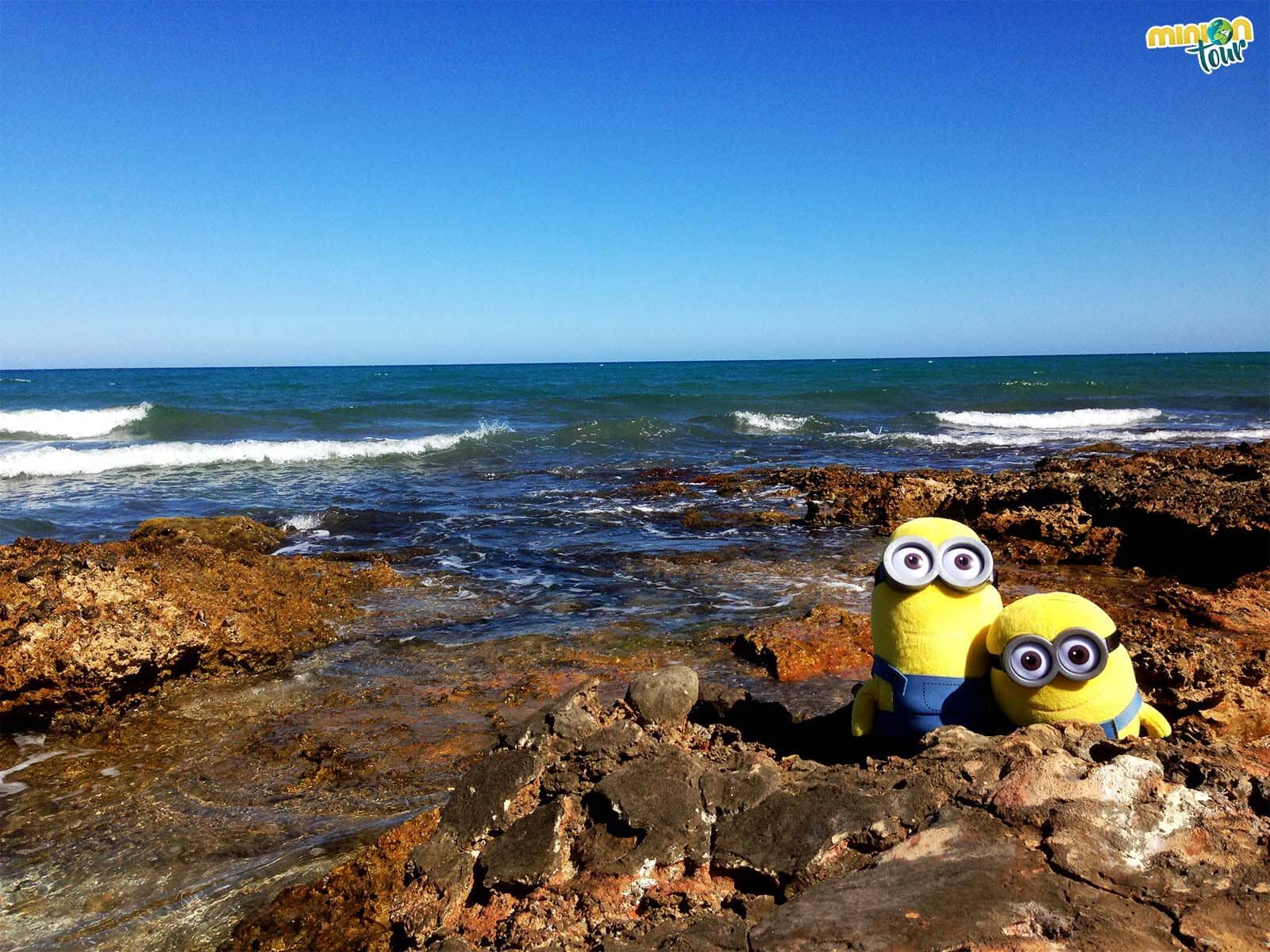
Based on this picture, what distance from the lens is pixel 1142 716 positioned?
10.3ft

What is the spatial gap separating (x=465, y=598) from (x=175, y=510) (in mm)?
7739

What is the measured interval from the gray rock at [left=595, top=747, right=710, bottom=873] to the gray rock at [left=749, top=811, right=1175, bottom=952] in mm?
387

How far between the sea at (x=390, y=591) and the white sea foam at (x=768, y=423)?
0.42 ft

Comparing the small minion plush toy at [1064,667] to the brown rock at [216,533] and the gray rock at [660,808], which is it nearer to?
the gray rock at [660,808]

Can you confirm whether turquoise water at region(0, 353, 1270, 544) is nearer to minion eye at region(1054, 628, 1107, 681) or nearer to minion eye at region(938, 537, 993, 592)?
minion eye at region(938, 537, 993, 592)

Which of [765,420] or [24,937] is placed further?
[765,420]

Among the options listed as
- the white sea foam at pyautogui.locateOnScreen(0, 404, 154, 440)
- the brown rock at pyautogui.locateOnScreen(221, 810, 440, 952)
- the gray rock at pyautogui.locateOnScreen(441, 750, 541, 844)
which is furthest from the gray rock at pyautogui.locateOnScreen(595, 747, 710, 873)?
the white sea foam at pyautogui.locateOnScreen(0, 404, 154, 440)

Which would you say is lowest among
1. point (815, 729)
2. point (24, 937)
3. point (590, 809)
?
point (24, 937)

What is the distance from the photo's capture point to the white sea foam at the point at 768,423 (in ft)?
87.5

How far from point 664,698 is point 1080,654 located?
5.08ft

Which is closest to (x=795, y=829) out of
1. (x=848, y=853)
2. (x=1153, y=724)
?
(x=848, y=853)

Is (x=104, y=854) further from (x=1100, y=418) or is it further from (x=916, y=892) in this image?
(x=1100, y=418)

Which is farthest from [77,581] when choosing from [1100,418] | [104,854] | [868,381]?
[868,381]

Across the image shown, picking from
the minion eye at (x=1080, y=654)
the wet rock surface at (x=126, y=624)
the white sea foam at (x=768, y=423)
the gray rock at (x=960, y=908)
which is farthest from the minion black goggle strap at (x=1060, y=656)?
the white sea foam at (x=768, y=423)
